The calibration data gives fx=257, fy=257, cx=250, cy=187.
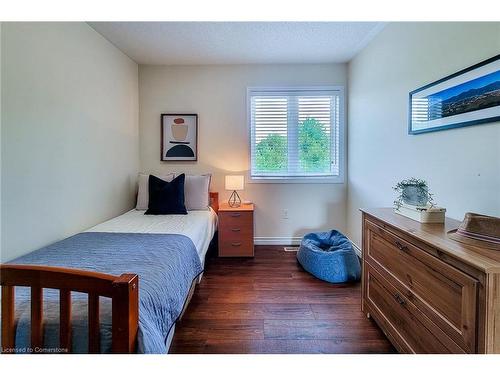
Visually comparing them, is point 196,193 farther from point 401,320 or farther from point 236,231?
point 401,320

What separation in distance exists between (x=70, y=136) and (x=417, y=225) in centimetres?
278

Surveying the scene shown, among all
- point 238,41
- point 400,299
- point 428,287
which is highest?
point 238,41

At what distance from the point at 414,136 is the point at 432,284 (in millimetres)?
1334

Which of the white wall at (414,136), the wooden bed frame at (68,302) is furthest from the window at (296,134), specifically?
the wooden bed frame at (68,302)

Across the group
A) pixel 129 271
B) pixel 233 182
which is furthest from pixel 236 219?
pixel 129 271

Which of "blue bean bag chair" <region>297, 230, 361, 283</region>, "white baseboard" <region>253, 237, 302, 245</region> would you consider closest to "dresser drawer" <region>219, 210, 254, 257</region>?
"white baseboard" <region>253, 237, 302, 245</region>

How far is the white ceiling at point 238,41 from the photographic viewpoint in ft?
8.46

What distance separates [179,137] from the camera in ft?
12.1

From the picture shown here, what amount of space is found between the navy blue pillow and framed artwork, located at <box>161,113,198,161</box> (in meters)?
0.59

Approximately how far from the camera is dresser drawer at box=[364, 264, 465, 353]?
1190 millimetres

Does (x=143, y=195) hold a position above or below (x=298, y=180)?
below

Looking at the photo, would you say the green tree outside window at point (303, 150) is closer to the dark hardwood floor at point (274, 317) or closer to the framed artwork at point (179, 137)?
the framed artwork at point (179, 137)

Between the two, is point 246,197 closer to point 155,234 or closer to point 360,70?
point 155,234

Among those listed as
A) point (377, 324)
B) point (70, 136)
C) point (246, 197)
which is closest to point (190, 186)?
point (246, 197)
